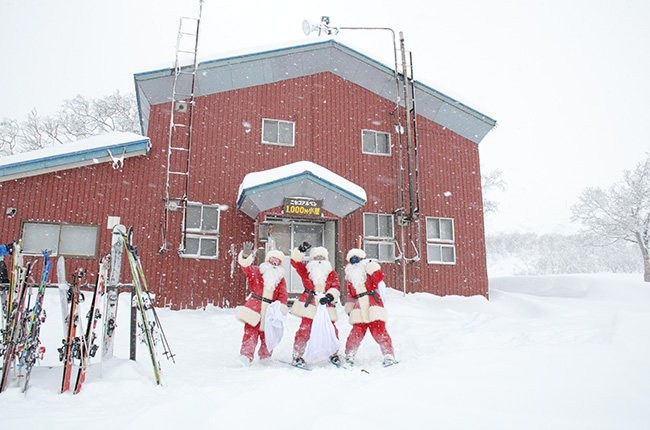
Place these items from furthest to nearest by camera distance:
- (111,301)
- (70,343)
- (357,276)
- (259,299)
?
(357,276), (259,299), (111,301), (70,343)

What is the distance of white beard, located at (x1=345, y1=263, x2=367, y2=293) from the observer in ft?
20.0

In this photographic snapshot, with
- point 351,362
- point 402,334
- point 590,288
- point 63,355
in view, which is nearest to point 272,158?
point 402,334

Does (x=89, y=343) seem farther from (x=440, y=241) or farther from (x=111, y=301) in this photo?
(x=440, y=241)

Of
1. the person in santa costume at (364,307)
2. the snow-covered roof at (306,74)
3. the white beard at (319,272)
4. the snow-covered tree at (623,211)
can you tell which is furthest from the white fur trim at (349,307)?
the snow-covered tree at (623,211)

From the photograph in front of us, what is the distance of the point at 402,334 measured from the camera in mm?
7578

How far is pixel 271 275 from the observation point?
6.16 m

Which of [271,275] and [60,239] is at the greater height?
[60,239]

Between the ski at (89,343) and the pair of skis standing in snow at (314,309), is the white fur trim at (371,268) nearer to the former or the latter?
the pair of skis standing in snow at (314,309)

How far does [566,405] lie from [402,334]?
13.8 feet

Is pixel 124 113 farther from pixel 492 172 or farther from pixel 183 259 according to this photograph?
pixel 492 172

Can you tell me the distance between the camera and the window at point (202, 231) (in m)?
10.8

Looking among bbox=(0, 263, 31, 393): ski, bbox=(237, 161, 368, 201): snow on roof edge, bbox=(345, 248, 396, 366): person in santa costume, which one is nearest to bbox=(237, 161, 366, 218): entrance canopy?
bbox=(237, 161, 368, 201): snow on roof edge

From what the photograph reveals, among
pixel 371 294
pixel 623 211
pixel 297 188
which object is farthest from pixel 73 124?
pixel 623 211

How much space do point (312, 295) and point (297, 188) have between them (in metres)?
3.99
